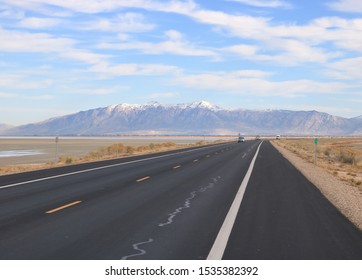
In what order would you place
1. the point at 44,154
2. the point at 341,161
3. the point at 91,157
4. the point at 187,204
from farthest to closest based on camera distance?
1. the point at 44,154
2. the point at 341,161
3. the point at 91,157
4. the point at 187,204

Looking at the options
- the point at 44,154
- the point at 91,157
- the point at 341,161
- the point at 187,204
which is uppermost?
the point at 187,204

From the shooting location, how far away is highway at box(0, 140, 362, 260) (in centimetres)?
819

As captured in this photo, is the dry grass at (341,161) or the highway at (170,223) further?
the dry grass at (341,161)

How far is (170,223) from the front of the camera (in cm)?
1078

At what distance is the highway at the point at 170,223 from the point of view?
26.9 feet

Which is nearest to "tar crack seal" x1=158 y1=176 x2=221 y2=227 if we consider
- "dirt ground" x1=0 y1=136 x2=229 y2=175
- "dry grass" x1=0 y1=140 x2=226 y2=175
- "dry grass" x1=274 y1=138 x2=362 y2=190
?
"dry grass" x1=274 y1=138 x2=362 y2=190

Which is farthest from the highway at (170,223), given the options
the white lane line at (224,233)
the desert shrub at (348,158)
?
Answer: the desert shrub at (348,158)

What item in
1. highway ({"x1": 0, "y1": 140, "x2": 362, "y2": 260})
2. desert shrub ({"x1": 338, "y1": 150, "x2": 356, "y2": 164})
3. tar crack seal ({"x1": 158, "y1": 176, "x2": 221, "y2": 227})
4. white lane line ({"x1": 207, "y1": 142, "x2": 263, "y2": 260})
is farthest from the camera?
desert shrub ({"x1": 338, "y1": 150, "x2": 356, "y2": 164})

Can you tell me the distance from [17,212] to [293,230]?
19.5 ft

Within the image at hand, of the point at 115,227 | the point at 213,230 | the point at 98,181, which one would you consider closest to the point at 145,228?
the point at 115,227

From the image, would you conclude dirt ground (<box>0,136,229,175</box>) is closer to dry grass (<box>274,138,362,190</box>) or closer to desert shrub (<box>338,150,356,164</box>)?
dry grass (<box>274,138,362,190</box>)

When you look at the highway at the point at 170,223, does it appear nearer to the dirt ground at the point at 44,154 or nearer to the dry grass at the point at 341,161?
the dry grass at the point at 341,161

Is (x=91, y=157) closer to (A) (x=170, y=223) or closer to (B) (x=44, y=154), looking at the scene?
(B) (x=44, y=154)

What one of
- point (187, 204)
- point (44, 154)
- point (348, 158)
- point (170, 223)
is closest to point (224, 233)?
point (170, 223)
